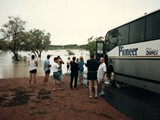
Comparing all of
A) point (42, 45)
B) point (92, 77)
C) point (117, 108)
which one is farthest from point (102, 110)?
point (42, 45)

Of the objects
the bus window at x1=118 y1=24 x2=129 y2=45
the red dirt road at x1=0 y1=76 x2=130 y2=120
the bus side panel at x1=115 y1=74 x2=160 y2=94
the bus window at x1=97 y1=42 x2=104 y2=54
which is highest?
the bus window at x1=118 y1=24 x2=129 y2=45

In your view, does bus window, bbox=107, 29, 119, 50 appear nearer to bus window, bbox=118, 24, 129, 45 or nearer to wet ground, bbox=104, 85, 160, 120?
bus window, bbox=118, 24, 129, 45

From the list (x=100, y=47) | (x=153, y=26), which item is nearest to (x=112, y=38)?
(x=100, y=47)

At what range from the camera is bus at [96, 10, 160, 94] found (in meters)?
9.77

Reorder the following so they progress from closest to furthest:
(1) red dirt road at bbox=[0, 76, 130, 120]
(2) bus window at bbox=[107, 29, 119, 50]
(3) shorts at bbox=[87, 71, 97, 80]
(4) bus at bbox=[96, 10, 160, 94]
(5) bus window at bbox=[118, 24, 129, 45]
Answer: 1. (1) red dirt road at bbox=[0, 76, 130, 120]
2. (4) bus at bbox=[96, 10, 160, 94]
3. (3) shorts at bbox=[87, 71, 97, 80]
4. (5) bus window at bbox=[118, 24, 129, 45]
5. (2) bus window at bbox=[107, 29, 119, 50]

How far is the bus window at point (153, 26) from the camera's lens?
969cm

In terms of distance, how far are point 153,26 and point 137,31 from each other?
1.63m

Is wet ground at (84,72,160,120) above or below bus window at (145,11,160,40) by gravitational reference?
below

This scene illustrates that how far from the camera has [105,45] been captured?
680 inches

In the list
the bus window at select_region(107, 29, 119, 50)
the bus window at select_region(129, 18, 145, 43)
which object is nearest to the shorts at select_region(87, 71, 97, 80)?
the bus window at select_region(129, 18, 145, 43)

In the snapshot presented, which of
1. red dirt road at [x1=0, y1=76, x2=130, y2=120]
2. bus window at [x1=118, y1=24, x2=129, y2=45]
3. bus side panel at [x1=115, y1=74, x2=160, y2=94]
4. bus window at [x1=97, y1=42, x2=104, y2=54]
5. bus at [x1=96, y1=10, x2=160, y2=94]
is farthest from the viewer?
bus window at [x1=97, y1=42, x2=104, y2=54]

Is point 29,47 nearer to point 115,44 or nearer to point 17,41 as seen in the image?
point 17,41

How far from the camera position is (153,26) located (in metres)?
10.1

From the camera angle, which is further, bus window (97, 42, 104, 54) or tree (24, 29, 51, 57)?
tree (24, 29, 51, 57)
